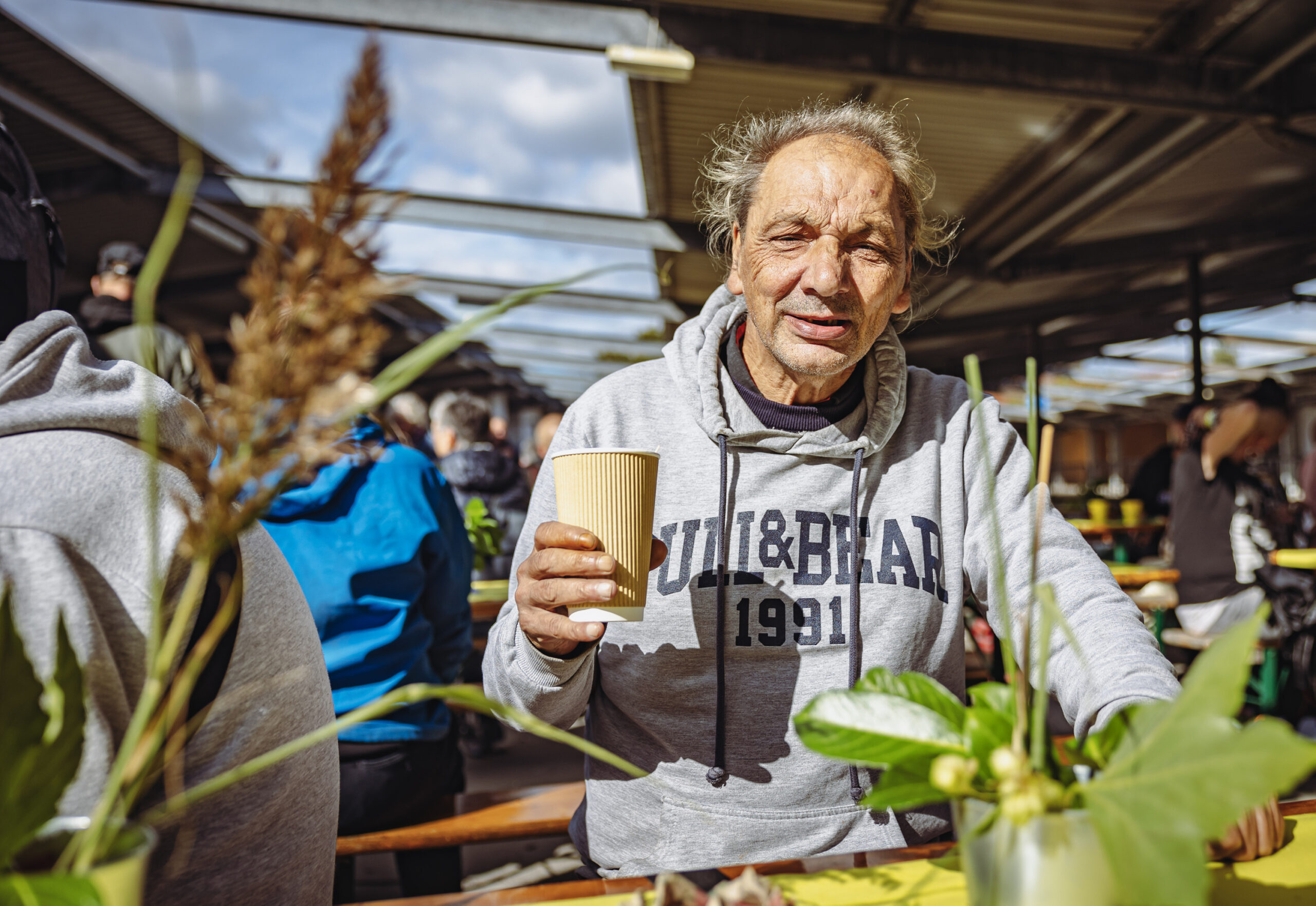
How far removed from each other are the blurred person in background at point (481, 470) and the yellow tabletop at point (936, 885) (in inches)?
149

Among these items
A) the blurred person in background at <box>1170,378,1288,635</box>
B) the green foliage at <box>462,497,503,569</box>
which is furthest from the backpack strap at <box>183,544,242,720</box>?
the blurred person in background at <box>1170,378,1288,635</box>

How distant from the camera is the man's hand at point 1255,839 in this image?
0.87 m

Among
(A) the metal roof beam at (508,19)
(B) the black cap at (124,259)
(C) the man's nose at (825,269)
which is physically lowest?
(C) the man's nose at (825,269)

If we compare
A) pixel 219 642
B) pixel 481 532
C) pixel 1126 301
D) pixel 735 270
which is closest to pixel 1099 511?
pixel 1126 301

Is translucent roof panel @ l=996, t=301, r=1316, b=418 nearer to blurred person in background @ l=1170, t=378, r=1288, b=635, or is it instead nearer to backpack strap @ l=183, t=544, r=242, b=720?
blurred person in background @ l=1170, t=378, r=1288, b=635

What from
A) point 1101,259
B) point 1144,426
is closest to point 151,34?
point 1101,259

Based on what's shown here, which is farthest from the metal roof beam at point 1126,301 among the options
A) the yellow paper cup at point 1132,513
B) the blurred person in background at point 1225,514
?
the blurred person in background at point 1225,514

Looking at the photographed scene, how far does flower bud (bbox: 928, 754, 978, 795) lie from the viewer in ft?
1.91

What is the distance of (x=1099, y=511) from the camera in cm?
745

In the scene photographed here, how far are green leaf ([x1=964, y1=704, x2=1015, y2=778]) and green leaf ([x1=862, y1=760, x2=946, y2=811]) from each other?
42 mm

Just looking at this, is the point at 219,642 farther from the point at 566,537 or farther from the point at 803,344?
the point at 803,344

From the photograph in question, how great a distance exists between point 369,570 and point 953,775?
1.86 m

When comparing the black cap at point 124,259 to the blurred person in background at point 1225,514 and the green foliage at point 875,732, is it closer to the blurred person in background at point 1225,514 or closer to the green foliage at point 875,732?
the green foliage at point 875,732

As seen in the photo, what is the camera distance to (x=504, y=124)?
302 inches
